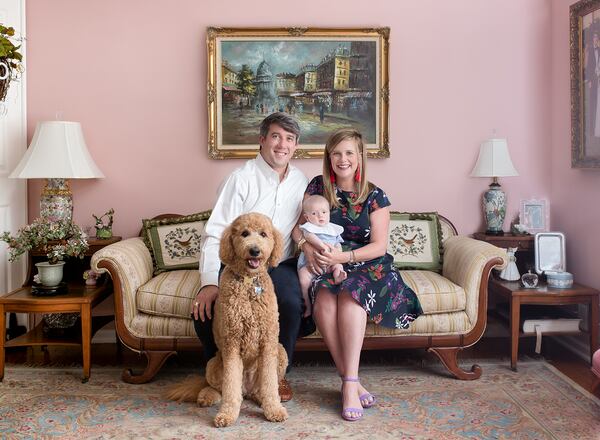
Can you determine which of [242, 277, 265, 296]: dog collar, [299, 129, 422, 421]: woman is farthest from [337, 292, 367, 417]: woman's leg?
[242, 277, 265, 296]: dog collar

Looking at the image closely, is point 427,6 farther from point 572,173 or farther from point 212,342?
point 212,342

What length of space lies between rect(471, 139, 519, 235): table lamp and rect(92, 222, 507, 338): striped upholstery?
73 centimetres

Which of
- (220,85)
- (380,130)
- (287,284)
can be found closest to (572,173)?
(380,130)

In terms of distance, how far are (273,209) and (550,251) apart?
5.84 feet

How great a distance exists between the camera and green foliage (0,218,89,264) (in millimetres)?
2963

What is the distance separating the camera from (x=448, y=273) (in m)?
3.17

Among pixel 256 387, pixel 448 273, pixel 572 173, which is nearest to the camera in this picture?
pixel 256 387

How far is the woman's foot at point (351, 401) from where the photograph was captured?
2.34 m

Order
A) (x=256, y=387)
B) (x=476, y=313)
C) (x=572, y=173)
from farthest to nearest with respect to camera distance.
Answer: (x=572, y=173) → (x=476, y=313) → (x=256, y=387)

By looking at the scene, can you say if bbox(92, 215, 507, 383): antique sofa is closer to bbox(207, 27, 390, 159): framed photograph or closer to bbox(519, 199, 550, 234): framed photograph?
bbox(519, 199, 550, 234): framed photograph

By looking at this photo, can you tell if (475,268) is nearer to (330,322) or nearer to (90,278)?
(330,322)

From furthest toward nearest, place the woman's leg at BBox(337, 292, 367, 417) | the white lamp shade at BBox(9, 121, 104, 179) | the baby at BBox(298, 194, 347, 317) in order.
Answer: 1. the white lamp shade at BBox(9, 121, 104, 179)
2. the baby at BBox(298, 194, 347, 317)
3. the woman's leg at BBox(337, 292, 367, 417)

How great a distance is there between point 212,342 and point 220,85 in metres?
1.78

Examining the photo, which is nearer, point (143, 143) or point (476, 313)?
point (476, 313)
